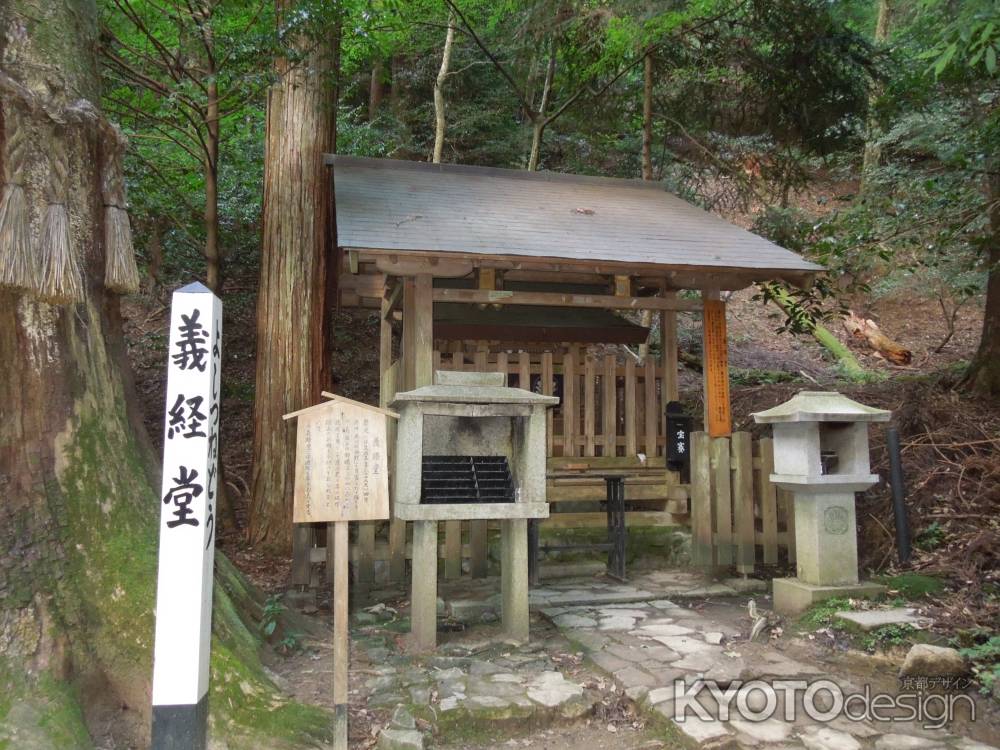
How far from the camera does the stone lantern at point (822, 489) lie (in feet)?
17.0

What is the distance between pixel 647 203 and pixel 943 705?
21.8 feet

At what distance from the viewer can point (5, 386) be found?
3406 mm

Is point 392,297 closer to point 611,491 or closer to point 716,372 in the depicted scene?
point 611,491

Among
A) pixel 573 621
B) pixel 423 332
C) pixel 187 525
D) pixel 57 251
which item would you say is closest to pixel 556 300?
pixel 423 332

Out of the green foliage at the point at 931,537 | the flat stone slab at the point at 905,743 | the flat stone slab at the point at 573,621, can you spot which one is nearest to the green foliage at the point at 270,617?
the flat stone slab at the point at 573,621

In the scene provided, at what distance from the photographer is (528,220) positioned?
288 inches

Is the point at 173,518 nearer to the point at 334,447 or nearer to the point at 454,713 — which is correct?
the point at 334,447

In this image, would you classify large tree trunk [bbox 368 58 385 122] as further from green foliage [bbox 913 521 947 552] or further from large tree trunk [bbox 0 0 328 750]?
green foliage [bbox 913 521 947 552]

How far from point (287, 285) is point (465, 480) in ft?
12.2

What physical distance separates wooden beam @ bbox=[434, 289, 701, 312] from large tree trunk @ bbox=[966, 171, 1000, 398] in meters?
3.59

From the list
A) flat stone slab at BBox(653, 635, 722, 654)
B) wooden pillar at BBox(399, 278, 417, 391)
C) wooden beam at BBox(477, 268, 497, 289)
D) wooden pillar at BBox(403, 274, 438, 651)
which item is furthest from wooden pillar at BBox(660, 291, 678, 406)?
wooden pillar at BBox(403, 274, 438, 651)

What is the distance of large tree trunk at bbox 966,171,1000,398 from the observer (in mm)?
7879

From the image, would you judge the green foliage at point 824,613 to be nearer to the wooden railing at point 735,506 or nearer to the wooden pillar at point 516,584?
the wooden railing at point 735,506

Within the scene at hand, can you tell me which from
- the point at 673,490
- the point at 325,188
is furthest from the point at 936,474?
the point at 325,188
